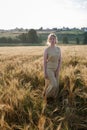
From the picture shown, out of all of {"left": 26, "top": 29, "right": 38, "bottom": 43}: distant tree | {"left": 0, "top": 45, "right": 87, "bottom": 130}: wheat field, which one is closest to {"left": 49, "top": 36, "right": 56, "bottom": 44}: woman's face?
{"left": 0, "top": 45, "right": 87, "bottom": 130}: wheat field

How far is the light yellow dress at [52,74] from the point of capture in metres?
Result: 6.39

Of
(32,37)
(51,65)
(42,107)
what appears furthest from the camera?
(32,37)

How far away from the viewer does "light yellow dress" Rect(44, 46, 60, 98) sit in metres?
6.39

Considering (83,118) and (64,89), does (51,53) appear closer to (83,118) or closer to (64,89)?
(64,89)

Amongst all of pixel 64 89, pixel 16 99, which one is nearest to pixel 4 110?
pixel 16 99

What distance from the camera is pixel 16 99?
5.38 meters

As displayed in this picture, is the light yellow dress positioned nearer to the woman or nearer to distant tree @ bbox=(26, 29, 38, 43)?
the woman

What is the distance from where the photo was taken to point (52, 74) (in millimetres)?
6625

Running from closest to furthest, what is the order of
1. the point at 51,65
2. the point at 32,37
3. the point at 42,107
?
the point at 42,107
the point at 51,65
the point at 32,37

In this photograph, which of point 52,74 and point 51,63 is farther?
point 51,63

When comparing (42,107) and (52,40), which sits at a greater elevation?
(52,40)

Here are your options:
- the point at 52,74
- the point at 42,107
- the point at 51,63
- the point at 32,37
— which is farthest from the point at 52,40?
the point at 32,37

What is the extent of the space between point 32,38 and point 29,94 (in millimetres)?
85674

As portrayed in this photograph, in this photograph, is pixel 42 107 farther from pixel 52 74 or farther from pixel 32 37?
pixel 32 37
